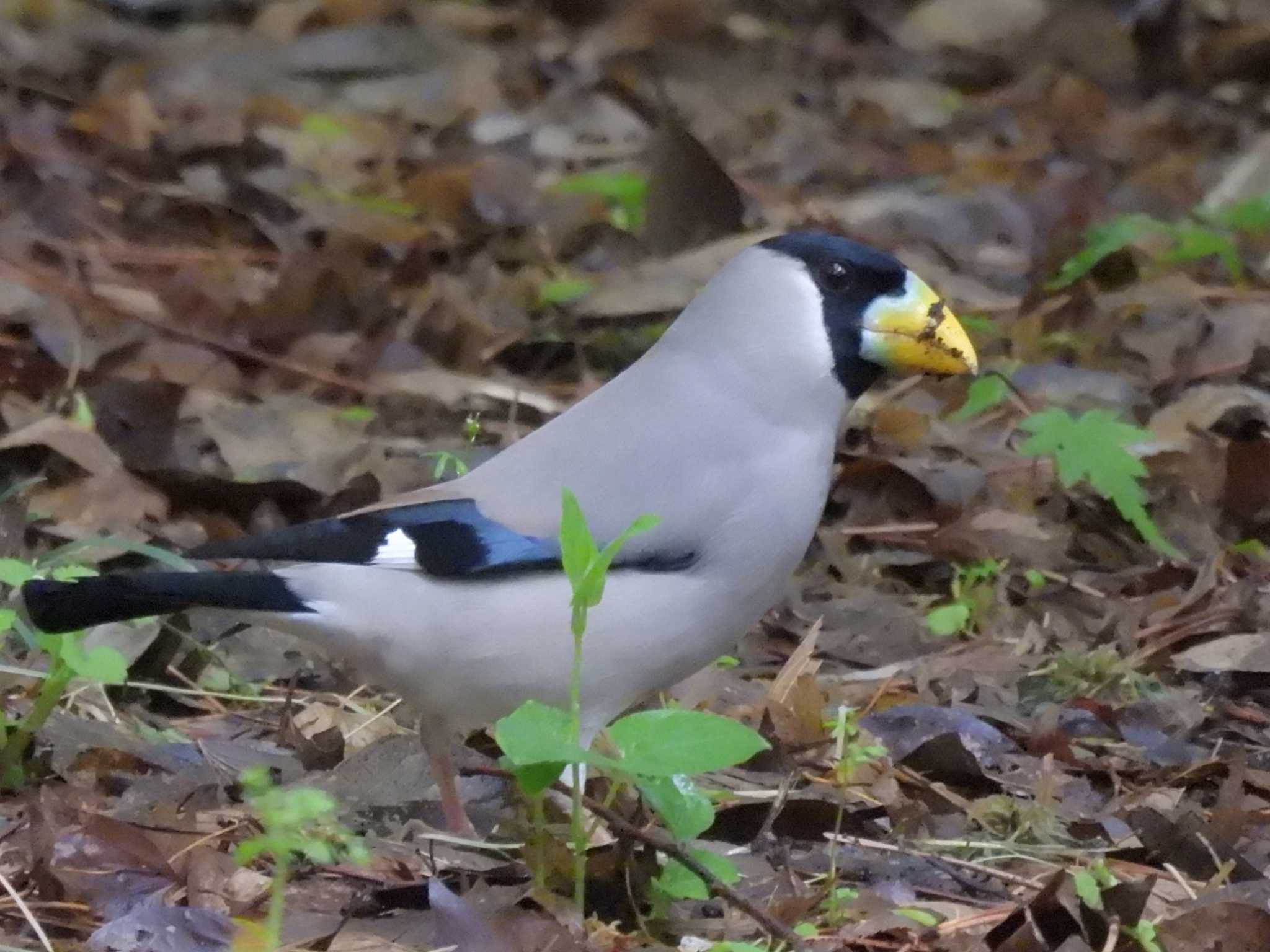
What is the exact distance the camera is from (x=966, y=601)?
4.12m

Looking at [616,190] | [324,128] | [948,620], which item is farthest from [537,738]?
[324,128]

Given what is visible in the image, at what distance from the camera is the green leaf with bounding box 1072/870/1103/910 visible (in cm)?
239

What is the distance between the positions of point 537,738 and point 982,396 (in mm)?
2866

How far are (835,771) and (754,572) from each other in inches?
14.0

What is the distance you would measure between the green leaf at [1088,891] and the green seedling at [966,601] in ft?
5.09

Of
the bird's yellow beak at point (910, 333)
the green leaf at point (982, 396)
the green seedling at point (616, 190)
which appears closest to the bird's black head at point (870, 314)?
the bird's yellow beak at point (910, 333)

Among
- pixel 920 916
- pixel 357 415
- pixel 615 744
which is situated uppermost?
pixel 615 744

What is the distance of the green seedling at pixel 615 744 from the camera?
2232 millimetres

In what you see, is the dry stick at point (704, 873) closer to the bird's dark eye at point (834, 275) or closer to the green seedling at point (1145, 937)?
the green seedling at point (1145, 937)

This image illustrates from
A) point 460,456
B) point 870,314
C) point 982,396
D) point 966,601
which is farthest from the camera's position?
point 982,396

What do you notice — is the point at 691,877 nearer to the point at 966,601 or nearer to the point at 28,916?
the point at 28,916

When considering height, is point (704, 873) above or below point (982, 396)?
above

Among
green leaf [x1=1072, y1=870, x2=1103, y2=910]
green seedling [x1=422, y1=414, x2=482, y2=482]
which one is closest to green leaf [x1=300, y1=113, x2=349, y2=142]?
green seedling [x1=422, y1=414, x2=482, y2=482]

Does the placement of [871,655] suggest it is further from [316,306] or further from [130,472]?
[316,306]
